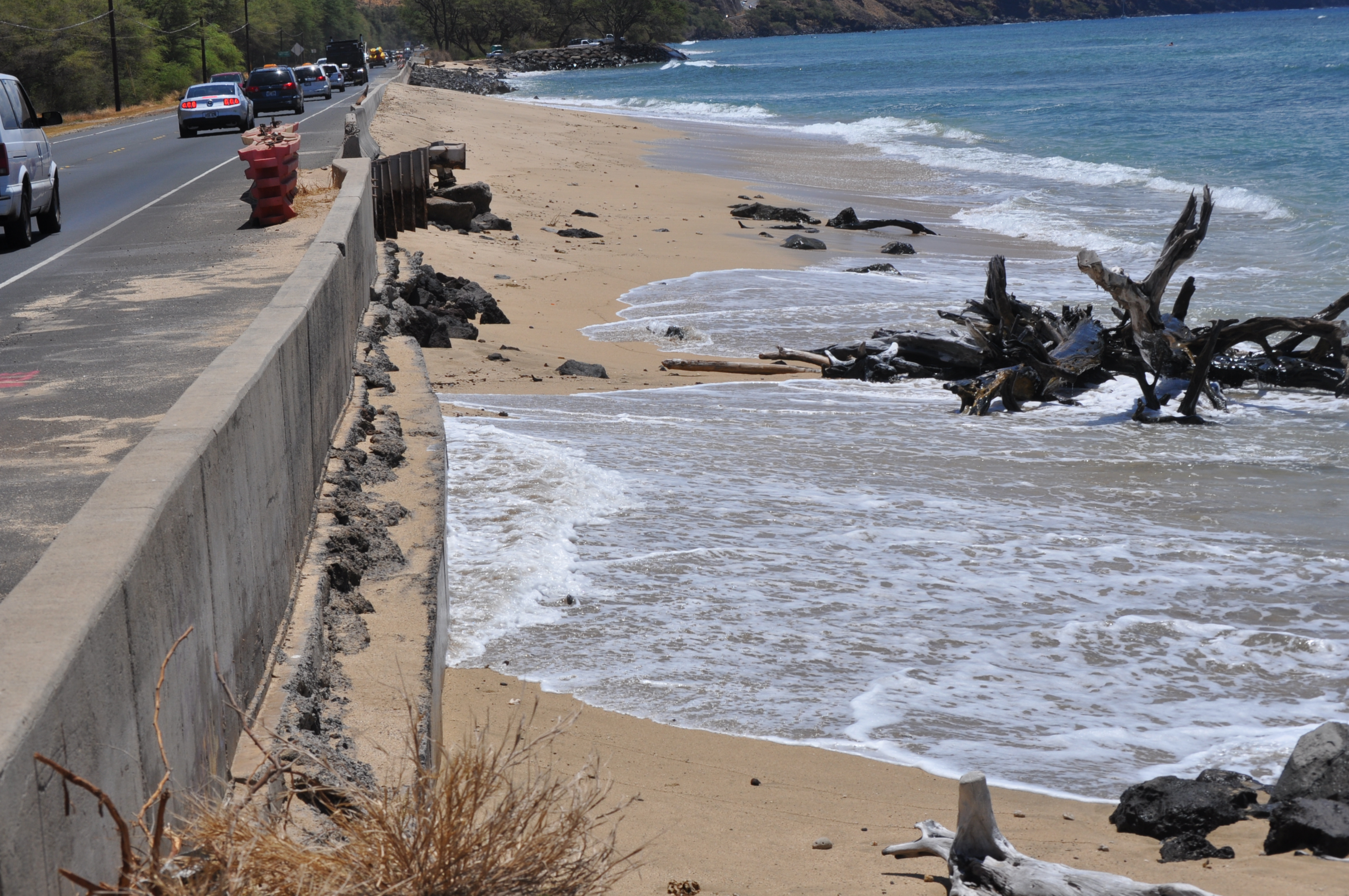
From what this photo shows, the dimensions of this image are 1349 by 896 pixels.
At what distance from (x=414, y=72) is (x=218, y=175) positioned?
6580 cm

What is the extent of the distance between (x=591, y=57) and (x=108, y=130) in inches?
4366

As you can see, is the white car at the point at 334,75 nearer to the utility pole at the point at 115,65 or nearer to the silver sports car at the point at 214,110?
the utility pole at the point at 115,65

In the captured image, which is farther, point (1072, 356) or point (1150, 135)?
point (1150, 135)

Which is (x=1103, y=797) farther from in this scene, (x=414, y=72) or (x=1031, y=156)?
(x=414, y=72)

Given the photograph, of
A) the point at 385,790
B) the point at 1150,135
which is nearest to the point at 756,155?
the point at 1150,135

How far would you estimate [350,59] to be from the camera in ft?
244

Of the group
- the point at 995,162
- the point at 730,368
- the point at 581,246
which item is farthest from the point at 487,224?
the point at 995,162

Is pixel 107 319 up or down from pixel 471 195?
down

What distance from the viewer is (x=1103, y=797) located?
555 cm

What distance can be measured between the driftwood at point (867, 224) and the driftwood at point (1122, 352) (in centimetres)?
1187

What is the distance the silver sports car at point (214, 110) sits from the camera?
35406 millimetres

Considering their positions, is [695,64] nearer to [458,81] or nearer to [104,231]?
[458,81]

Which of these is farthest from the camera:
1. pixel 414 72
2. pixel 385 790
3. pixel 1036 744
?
pixel 414 72

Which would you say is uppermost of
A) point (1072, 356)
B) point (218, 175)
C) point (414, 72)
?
point (414, 72)
